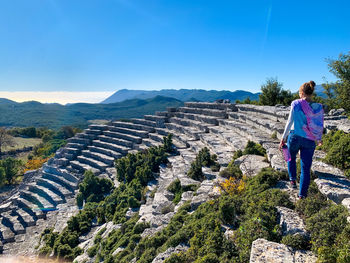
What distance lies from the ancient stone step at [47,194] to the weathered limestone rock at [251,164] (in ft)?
48.6

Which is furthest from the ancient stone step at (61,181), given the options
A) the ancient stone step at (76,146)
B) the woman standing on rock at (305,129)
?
the woman standing on rock at (305,129)

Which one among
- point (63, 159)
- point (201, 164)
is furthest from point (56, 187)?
point (201, 164)

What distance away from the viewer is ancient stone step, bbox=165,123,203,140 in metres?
15.4

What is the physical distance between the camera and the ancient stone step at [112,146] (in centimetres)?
1928

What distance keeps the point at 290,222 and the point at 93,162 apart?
18284 millimetres

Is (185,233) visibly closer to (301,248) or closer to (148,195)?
(301,248)

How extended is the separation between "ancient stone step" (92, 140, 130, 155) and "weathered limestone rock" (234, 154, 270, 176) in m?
13.0

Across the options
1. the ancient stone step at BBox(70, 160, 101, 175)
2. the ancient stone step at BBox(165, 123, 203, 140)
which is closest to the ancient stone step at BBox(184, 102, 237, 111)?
the ancient stone step at BBox(165, 123, 203, 140)

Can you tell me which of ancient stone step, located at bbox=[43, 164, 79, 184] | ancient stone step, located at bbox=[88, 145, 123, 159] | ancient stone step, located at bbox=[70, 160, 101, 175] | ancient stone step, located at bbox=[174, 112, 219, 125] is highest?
ancient stone step, located at bbox=[174, 112, 219, 125]

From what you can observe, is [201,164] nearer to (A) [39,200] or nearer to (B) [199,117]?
(B) [199,117]

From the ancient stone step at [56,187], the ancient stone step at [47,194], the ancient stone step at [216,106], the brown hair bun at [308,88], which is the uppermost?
the brown hair bun at [308,88]

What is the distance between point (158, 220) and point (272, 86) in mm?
17581

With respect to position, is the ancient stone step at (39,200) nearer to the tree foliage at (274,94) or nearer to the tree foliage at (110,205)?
the tree foliage at (110,205)

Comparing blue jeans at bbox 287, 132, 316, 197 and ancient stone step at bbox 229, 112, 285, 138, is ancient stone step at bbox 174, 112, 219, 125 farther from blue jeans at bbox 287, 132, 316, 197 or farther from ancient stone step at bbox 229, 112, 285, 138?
blue jeans at bbox 287, 132, 316, 197
